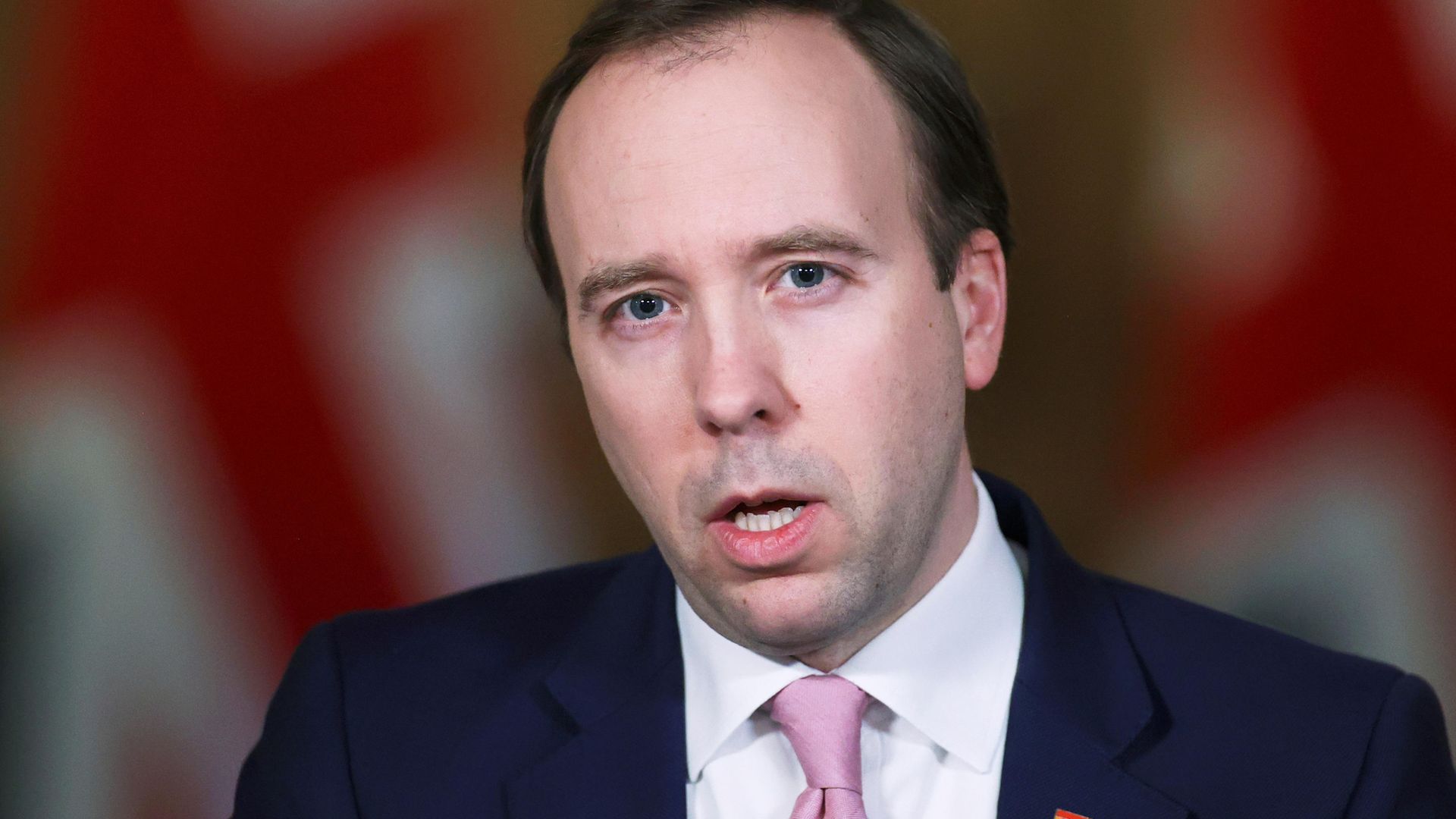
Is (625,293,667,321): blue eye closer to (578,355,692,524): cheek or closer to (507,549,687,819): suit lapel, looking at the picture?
(578,355,692,524): cheek

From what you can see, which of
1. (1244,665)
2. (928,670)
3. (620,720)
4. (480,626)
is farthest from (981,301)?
(480,626)

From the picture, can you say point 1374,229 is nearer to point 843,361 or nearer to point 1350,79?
point 1350,79

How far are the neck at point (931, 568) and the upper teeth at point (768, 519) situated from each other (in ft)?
0.83

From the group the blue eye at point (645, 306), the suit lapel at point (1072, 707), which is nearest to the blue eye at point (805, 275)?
the blue eye at point (645, 306)

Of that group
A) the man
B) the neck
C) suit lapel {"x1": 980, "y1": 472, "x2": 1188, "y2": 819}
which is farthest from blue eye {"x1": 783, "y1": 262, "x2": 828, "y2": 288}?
suit lapel {"x1": 980, "y1": 472, "x2": 1188, "y2": 819}

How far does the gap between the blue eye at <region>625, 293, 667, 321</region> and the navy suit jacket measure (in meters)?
0.55

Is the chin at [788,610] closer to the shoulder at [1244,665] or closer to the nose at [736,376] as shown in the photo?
the nose at [736,376]

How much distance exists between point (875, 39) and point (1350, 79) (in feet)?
3.76

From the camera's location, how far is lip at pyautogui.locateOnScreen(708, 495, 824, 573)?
215 cm

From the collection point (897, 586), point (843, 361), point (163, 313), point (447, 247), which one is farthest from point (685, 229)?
point (163, 313)

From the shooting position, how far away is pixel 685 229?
2.19m

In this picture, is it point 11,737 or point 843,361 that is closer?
point 843,361

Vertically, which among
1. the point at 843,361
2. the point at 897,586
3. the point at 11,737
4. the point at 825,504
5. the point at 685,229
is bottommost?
the point at 11,737

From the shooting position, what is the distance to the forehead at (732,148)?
2191mm
